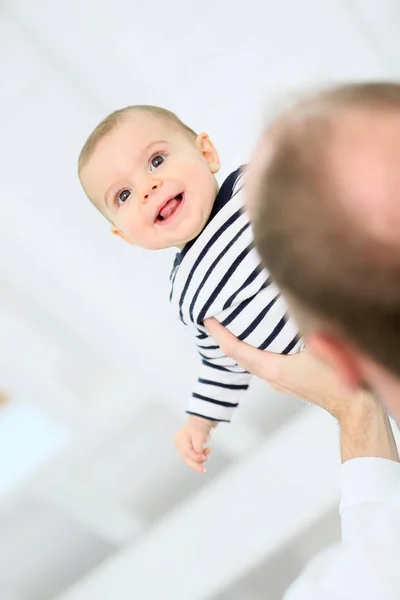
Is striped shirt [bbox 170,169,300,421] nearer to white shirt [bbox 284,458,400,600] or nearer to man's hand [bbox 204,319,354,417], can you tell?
man's hand [bbox 204,319,354,417]

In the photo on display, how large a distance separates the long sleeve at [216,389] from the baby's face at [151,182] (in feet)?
0.47

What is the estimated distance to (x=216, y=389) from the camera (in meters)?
0.77

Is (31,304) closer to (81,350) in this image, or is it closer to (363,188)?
(81,350)

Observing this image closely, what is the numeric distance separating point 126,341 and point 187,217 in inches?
19.6

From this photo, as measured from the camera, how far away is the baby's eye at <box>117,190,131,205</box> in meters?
0.72

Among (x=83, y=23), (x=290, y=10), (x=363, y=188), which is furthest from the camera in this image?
(x=290, y=10)

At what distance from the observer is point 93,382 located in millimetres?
1280

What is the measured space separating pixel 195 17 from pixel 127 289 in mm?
426

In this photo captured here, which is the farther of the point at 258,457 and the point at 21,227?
the point at 258,457

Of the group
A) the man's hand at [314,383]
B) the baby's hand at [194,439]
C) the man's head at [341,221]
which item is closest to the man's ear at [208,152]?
the man's hand at [314,383]

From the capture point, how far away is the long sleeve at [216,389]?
771 millimetres

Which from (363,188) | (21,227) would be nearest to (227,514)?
(21,227)

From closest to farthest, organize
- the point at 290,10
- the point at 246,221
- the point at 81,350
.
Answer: the point at 246,221 → the point at 290,10 → the point at 81,350

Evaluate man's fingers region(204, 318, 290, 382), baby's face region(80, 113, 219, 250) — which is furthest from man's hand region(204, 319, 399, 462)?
baby's face region(80, 113, 219, 250)
